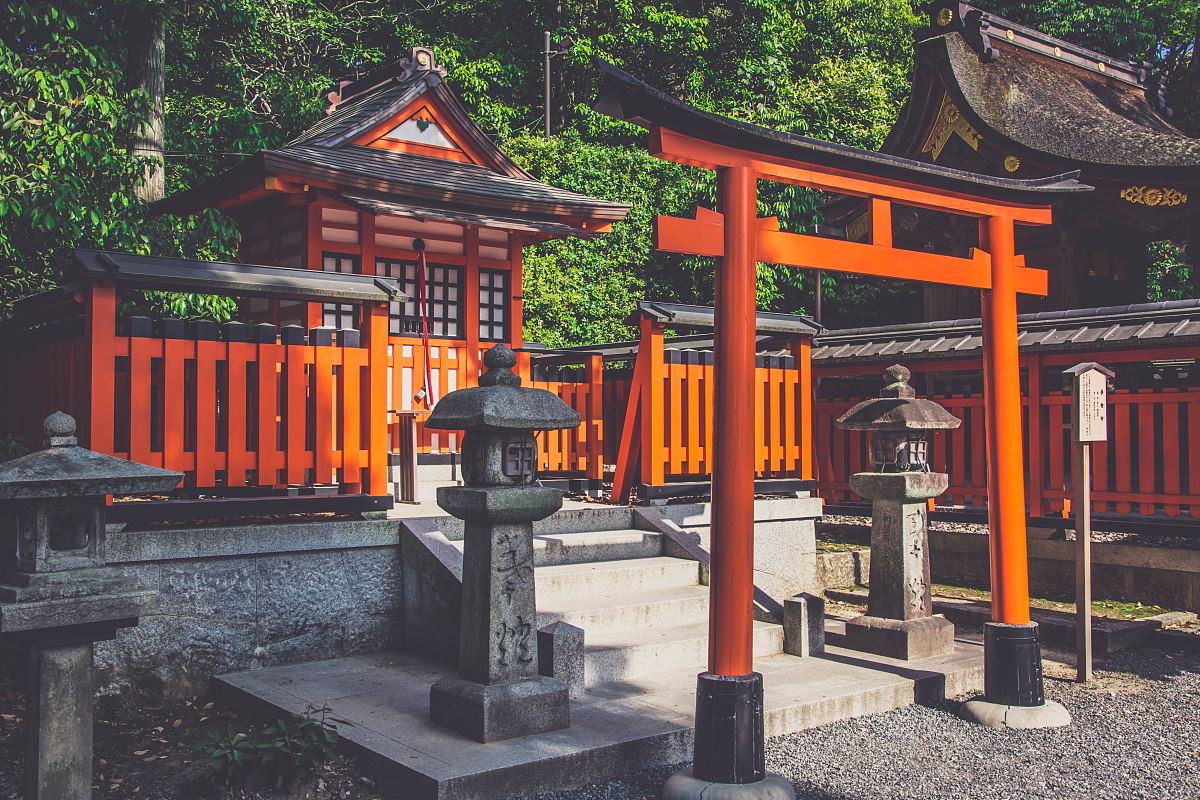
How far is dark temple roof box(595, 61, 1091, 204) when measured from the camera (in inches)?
188

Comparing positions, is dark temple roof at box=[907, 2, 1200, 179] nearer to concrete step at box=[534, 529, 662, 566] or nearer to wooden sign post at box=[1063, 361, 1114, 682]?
wooden sign post at box=[1063, 361, 1114, 682]

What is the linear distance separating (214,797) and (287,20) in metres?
15.8

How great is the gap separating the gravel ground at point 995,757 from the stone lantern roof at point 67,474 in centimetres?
237

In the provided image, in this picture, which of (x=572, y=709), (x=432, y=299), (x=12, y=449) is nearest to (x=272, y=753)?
(x=572, y=709)

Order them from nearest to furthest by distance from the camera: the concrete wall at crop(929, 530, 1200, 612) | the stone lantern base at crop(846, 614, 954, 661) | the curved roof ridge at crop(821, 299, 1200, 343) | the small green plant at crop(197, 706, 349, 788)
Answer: the small green plant at crop(197, 706, 349, 788)
the stone lantern base at crop(846, 614, 954, 661)
the concrete wall at crop(929, 530, 1200, 612)
the curved roof ridge at crop(821, 299, 1200, 343)

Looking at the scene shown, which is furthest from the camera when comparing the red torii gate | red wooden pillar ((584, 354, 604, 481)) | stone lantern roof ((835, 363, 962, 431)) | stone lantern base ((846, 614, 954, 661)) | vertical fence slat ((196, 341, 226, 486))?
red wooden pillar ((584, 354, 604, 481))

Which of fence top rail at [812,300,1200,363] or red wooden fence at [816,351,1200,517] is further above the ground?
fence top rail at [812,300,1200,363]

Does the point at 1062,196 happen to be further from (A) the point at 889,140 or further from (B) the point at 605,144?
(B) the point at 605,144

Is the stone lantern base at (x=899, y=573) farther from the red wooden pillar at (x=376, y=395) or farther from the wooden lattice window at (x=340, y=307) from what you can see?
the wooden lattice window at (x=340, y=307)

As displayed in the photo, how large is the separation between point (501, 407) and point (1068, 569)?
7.11 metres

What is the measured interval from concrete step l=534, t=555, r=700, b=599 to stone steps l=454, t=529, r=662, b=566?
3.0 inches

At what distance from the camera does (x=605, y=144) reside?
21.9 metres

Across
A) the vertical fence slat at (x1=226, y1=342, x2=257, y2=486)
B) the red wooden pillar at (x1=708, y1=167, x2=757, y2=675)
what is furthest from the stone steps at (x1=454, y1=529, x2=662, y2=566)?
the red wooden pillar at (x1=708, y1=167, x2=757, y2=675)

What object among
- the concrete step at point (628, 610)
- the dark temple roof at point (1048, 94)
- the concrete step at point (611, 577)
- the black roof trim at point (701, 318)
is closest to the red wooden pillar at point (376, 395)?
the concrete step at point (611, 577)
